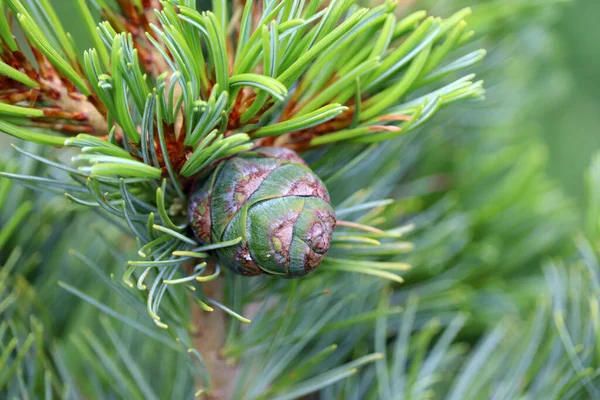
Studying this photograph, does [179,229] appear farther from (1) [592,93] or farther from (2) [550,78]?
(1) [592,93]

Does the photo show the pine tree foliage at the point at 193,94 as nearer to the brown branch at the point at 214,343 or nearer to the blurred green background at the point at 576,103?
the brown branch at the point at 214,343

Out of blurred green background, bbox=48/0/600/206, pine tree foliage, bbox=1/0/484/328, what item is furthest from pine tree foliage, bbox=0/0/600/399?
blurred green background, bbox=48/0/600/206

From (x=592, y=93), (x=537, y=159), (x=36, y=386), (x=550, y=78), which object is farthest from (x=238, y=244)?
(x=592, y=93)

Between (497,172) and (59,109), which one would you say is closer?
(59,109)

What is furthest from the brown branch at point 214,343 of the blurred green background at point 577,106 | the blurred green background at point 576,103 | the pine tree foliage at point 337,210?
the blurred green background at point 577,106

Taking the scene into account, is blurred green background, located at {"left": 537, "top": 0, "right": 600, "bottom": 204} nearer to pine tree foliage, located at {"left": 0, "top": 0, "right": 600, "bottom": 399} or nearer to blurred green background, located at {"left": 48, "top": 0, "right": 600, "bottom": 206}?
blurred green background, located at {"left": 48, "top": 0, "right": 600, "bottom": 206}

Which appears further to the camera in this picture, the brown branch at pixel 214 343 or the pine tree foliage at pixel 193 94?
the brown branch at pixel 214 343

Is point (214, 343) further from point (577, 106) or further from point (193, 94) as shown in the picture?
point (577, 106)

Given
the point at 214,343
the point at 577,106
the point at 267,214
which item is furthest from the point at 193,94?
the point at 577,106
